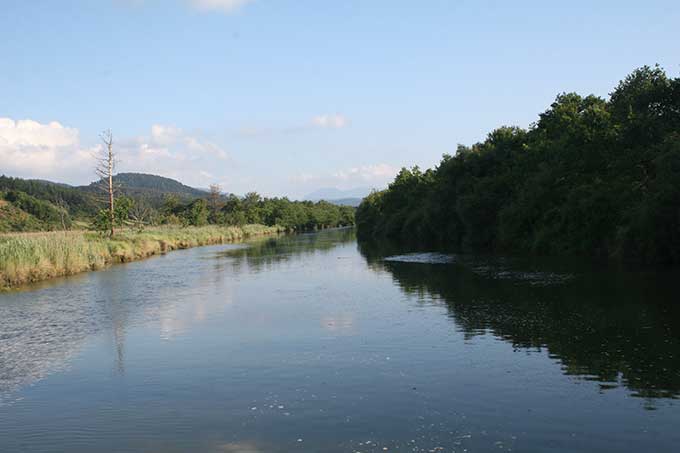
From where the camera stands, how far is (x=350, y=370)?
1309 cm

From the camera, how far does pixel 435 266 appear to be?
→ 39.3m

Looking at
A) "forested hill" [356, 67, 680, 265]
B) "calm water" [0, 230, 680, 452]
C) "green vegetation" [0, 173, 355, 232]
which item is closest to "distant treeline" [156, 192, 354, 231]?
"green vegetation" [0, 173, 355, 232]

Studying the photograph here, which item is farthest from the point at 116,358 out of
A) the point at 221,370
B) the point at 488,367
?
the point at 488,367

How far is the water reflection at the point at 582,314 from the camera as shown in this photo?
12385mm

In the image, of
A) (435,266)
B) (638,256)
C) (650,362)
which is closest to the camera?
(650,362)

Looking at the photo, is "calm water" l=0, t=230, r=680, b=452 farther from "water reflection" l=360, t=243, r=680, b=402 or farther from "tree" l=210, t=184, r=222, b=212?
"tree" l=210, t=184, r=222, b=212

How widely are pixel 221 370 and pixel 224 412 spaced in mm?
3097

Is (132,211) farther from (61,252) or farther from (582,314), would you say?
(582,314)

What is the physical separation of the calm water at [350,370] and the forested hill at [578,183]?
6.48 meters

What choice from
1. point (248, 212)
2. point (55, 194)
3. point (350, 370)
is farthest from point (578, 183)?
point (55, 194)

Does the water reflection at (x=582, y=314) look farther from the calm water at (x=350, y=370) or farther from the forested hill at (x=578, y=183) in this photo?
the forested hill at (x=578, y=183)

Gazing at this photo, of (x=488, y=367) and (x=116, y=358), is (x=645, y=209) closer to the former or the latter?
(x=488, y=367)

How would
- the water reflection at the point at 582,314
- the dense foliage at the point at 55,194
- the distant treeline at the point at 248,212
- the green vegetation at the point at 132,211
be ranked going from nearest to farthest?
the water reflection at the point at 582,314
the green vegetation at the point at 132,211
the dense foliage at the point at 55,194
the distant treeline at the point at 248,212

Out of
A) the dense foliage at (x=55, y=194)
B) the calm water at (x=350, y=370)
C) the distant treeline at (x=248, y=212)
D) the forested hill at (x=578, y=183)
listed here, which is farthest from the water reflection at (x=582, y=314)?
the dense foliage at (x=55, y=194)
